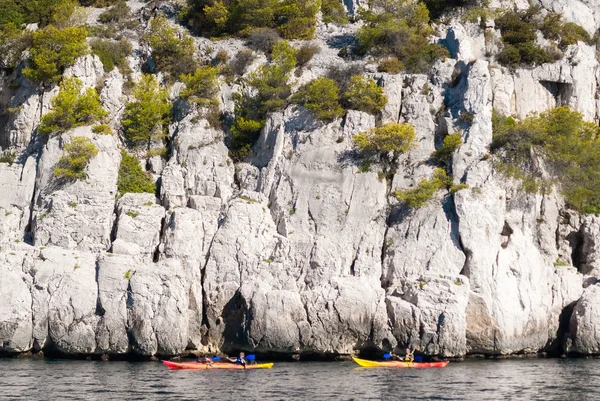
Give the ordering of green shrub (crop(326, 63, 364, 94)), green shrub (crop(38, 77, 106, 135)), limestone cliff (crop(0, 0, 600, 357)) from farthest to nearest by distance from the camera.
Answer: green shrub (crop(326, 63, 364, 94)), green shrub (crop(38, 77, 106, 135)), limestone cliff (crop(0, 0, 600, 357))

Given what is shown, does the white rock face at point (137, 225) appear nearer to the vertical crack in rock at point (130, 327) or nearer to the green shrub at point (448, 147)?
the vertical crack in rock at point (130, 327)

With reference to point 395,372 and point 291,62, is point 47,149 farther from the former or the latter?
point 395,372

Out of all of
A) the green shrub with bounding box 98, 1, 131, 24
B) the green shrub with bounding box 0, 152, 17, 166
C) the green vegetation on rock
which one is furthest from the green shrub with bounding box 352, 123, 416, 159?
the green shrub with bounding box 98, 1, 131, 24

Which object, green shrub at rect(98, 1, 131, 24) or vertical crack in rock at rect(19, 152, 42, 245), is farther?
green shrub at rect(98, 1, 131, 24)

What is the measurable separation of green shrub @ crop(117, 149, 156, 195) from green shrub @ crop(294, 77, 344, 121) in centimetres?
1058

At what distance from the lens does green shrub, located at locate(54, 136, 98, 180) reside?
45438 mm

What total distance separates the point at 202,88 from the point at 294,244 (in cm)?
1339

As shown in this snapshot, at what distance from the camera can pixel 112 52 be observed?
178 ft

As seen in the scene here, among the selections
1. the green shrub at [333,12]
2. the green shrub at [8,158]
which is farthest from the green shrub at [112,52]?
the green shrub at [333,12]

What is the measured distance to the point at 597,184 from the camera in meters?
48.1

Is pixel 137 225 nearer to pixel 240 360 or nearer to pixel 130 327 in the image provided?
pixel 130 327

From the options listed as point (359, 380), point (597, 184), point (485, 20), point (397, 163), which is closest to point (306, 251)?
point (397, 163)

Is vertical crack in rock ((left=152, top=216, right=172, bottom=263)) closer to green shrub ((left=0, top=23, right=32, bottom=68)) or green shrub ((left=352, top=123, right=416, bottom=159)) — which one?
green shrub ((left=352, top=123, right=416, bottom=159))

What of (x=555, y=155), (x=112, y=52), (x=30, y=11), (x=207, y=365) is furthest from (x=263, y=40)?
(x=207, y=365)
